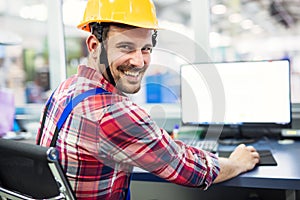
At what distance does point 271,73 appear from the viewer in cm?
174

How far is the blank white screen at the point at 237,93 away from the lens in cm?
174

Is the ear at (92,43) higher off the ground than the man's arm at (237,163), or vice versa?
the ear at (92,43)

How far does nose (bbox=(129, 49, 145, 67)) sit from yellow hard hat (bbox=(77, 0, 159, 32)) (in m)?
0.09

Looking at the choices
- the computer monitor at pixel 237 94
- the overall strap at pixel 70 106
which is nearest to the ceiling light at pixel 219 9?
the computer monitor at pixel 237 94

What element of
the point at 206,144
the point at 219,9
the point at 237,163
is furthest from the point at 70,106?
the point at 219,9

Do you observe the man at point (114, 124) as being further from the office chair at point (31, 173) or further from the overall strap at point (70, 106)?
the office chair at point (31, 173)

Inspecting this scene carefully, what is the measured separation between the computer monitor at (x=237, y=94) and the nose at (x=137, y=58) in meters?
0.80

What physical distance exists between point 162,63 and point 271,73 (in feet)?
1.81

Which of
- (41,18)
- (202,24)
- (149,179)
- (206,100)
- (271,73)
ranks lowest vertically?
(149,179)

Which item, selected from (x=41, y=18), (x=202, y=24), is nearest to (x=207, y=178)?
(x=202, y=24)

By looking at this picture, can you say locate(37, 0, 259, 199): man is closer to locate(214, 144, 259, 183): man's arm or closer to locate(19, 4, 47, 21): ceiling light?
locate(214, 144, 259, 183): man's arm

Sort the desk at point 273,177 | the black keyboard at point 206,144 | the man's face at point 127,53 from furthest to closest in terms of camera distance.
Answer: the black keyboard at point 206,144 → the desk at point 273,177 → the man's face at point 127,53

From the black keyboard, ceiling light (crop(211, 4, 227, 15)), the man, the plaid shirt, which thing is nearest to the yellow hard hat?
the man

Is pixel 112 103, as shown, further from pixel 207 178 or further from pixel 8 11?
pixel 8 11
